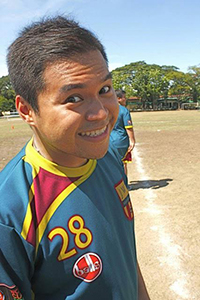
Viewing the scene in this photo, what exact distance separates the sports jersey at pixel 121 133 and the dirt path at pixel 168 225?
96 cm

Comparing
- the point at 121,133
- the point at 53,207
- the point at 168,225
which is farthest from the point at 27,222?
the point at 121,133

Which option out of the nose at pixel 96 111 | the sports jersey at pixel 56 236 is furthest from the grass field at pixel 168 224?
→ the nose at pixel 96 111

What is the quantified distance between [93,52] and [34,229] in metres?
0.74

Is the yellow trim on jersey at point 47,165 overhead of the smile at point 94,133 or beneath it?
beneath

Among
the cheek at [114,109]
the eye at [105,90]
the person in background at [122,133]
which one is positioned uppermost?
the eye at [105,90]

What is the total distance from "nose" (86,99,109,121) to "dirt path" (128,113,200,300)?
8.27 feet

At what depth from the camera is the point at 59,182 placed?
1209 millimetres

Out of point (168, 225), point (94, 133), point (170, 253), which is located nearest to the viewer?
point (94, 133)

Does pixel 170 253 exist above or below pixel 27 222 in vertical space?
below

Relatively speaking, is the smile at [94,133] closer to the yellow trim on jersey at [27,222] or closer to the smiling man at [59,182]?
the smiling man at [59,182]

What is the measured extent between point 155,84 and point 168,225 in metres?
53.2

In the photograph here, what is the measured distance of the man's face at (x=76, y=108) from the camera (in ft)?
3.67

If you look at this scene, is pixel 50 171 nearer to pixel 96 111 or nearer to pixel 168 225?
pixel 96 111

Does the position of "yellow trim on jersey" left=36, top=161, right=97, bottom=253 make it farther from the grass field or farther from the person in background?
the person in background
